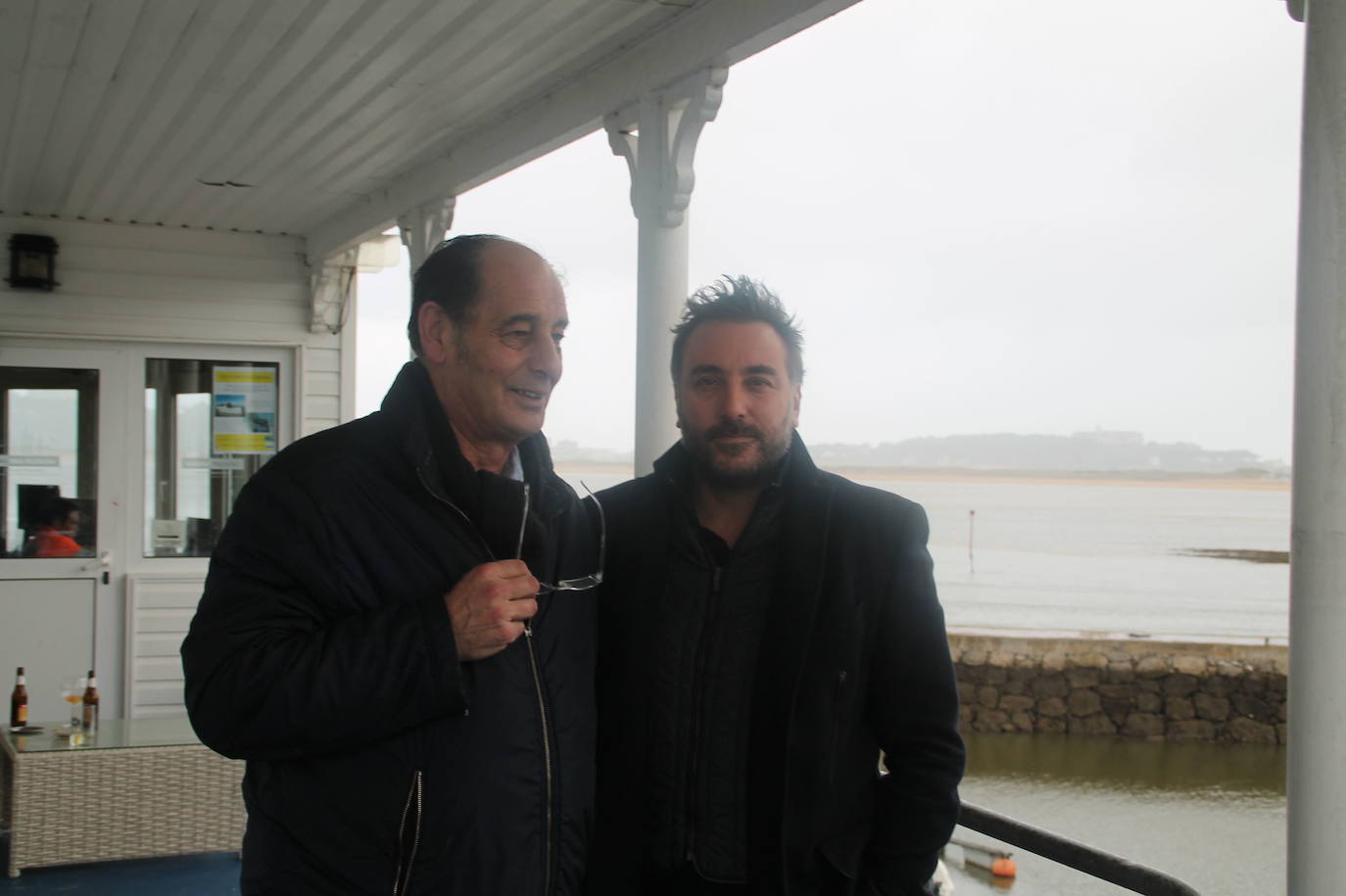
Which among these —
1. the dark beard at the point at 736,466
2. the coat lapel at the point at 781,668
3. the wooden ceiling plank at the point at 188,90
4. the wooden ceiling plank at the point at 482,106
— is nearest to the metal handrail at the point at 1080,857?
the coat lapel at the point at 781,668

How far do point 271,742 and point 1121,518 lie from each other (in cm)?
7106

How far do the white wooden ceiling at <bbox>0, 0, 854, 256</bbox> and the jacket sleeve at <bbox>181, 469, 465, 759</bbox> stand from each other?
193 centimetres

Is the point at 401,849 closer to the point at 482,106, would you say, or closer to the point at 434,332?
the point at 434,332

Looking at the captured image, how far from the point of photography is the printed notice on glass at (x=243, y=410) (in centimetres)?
673

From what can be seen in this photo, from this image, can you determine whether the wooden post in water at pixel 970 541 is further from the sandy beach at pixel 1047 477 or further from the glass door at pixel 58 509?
the glass door at pixel 58 509

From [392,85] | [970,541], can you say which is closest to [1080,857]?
[392,85]

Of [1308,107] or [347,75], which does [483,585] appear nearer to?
[1308,107]

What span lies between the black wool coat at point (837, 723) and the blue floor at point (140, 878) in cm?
351

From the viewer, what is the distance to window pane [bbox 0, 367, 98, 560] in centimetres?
631

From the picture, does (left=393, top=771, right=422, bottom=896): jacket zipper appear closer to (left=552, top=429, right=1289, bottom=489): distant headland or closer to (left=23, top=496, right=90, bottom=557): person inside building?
(left=23, top=496, right=90, bottom=557): person inside building

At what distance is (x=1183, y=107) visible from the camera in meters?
69.2

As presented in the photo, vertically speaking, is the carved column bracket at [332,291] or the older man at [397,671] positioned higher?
the carved column bracket at [332,291]

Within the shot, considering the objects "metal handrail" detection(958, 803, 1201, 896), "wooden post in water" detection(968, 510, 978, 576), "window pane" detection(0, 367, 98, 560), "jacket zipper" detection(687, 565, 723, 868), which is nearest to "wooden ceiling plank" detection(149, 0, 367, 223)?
"window pane" detection(0, 367, 98, 560)

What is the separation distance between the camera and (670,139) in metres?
3.35
